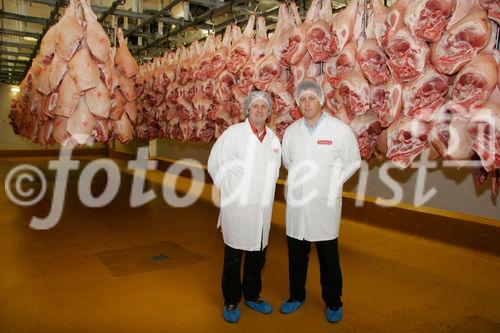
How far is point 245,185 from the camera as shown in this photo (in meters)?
2.97

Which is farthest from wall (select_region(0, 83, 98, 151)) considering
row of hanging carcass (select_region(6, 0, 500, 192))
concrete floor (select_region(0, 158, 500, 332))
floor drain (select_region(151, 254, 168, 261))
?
floor drain (select_region(151, 254, 168, 261))

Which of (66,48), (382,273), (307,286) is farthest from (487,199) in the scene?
(66,48)

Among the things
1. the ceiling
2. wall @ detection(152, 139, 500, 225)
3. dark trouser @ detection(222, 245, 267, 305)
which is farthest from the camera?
wall @ detection(152, 139, 500, 225)

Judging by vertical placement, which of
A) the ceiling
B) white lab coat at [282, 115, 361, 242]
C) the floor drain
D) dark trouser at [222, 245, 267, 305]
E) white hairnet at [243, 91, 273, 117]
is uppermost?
the ceiling

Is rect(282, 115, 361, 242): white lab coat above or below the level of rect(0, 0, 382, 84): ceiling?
below

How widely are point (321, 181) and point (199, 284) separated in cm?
160

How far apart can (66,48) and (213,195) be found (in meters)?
5.04

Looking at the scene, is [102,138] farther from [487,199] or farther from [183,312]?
[487,199]

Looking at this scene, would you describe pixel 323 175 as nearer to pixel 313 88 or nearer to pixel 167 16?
pixel 313 88

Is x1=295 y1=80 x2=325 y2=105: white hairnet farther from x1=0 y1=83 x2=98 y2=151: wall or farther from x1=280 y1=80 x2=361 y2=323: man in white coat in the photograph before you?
x1=0 y1=83 x2=98 y2=151: wall

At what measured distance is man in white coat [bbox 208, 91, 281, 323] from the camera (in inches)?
117

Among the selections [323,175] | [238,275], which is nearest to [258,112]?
[323,175]

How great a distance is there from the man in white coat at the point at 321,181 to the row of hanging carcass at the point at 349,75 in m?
0.25

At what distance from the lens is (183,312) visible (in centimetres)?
311
